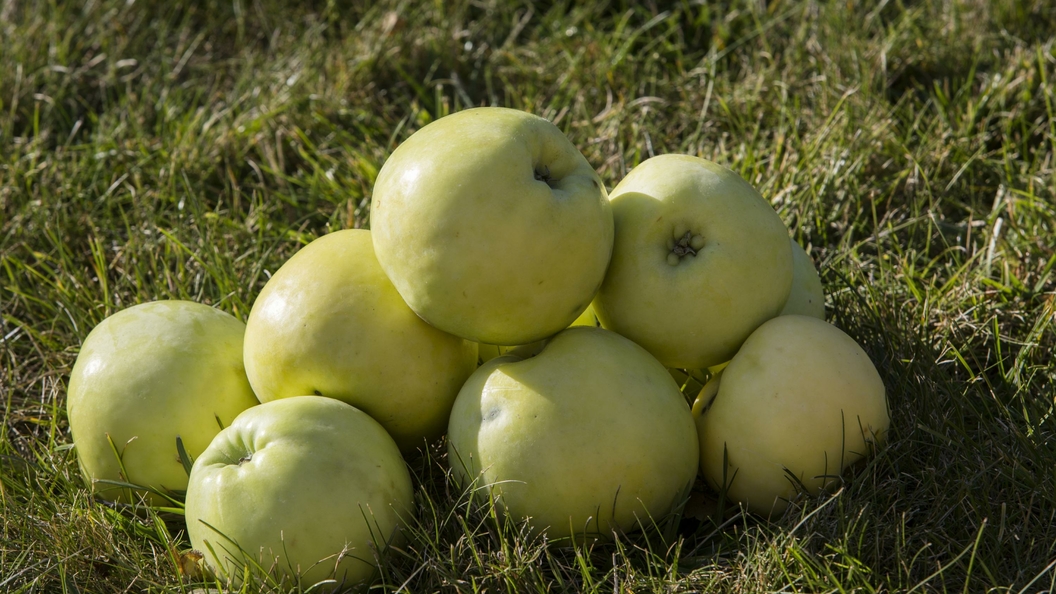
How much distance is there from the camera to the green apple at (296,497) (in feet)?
6.53

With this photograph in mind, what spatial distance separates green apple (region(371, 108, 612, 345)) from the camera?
2.04 meters

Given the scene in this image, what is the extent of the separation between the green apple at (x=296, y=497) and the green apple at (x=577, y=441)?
0.76 feet

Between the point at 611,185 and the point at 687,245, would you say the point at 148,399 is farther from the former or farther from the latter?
the point at 611,185

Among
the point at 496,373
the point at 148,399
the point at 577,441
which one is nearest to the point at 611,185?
the point at 496,373

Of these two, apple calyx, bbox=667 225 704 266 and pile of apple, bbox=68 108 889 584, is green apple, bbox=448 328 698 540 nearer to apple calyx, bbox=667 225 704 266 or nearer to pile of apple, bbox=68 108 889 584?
pile of apple, bbox=68 108 889 584

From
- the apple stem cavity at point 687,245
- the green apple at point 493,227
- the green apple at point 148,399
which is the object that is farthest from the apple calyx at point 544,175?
the green apple at point 148,399

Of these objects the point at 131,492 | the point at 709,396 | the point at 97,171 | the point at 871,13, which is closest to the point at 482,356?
the point at 709,396

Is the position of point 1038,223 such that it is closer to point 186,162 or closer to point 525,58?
point 525,58

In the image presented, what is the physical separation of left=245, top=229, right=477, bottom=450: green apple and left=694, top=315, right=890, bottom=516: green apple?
0.69 meters

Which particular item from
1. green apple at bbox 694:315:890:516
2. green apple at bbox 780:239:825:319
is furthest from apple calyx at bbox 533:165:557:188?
green apple at bbox 780:239:825:319

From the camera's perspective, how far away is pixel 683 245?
228 centimetres

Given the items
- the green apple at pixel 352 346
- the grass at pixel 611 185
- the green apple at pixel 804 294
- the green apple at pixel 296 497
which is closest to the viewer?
the green apple at pixel 296 497

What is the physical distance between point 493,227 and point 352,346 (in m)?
0.48

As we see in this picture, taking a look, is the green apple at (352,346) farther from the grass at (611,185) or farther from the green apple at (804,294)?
the green apple at (804,294)
